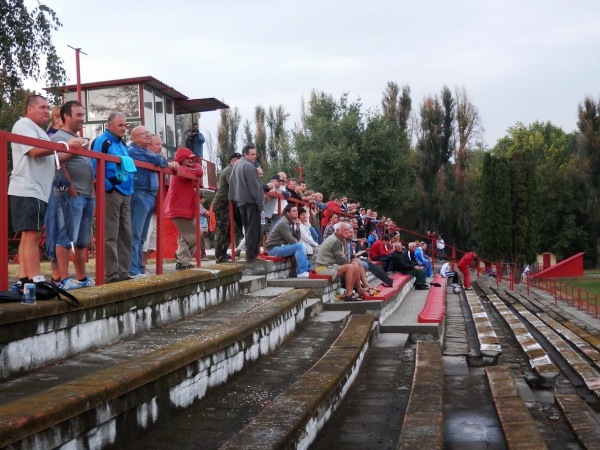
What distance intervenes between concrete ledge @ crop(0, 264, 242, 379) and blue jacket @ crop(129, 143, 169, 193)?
2.94 ft

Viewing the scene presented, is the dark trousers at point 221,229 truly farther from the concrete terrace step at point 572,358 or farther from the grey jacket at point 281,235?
the concrete terrace step at point 572,358

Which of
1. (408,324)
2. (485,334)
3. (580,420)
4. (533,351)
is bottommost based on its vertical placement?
(533,351)

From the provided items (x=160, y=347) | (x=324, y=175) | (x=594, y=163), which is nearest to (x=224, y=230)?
(x=160, y=347)

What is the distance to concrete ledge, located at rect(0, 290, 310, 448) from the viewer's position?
2.95 meters

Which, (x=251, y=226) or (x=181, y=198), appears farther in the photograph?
(x=251, y=226)

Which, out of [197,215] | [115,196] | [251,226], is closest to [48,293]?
[115,196]

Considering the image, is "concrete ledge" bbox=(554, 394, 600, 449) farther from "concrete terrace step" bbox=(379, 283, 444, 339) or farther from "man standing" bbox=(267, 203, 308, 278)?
"man standing" bbox=(267, 203, 308, 278)

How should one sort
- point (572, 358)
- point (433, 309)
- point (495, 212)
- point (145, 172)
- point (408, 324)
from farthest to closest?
point (495, 212) < point (572, 358) < point (433, 309) < point (408, 324) < point (145, 172)

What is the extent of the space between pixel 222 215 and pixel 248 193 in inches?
35.2

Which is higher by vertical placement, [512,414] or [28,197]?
[28,197]

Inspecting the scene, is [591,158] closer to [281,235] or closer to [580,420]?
[281,235]

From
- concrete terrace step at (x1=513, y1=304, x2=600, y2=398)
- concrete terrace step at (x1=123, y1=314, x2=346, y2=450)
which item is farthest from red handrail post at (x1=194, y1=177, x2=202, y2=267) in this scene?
concrete terrace step at (x1=513, y1=304, x2=600, y2=398)

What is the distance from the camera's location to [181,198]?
330 inches

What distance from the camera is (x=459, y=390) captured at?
6922 millimetres
